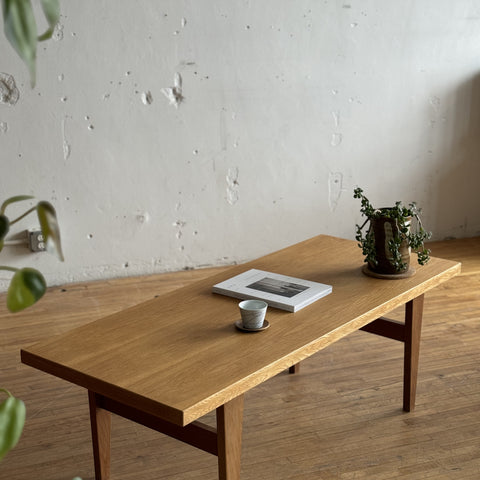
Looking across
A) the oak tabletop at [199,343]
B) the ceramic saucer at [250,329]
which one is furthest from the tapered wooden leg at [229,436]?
the ceramic saucer at [250,329]

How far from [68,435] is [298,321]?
0.97 m

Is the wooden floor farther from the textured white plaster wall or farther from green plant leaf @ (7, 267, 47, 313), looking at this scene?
green plant leaf @ (7, 267, 47, 313)

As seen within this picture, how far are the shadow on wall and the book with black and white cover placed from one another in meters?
2.62

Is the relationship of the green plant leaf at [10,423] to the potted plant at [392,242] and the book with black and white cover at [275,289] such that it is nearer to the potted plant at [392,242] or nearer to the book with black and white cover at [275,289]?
the book with black and white cover at [275,289]

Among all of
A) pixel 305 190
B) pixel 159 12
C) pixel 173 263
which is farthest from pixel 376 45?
pixel 173 263

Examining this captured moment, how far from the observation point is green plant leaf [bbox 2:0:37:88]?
2.15ft

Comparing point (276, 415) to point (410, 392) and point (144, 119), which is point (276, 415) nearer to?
point (410, 392)

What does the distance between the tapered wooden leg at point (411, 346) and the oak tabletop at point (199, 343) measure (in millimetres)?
123

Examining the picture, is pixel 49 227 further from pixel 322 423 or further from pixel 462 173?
pixel 462 173

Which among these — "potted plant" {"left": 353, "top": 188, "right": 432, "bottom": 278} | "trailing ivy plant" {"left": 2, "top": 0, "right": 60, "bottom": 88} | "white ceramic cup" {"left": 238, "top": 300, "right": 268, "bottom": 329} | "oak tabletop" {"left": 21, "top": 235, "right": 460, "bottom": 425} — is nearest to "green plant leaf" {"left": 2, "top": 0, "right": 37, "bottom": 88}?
"trailing ivy plant" {"left": 2, "top": 0, "right": 60, "bottom": 88}

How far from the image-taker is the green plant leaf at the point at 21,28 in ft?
2.15

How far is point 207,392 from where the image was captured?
5.39 ft

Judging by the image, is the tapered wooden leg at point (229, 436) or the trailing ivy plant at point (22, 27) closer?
the trailing ivy plant at point (22, 27)

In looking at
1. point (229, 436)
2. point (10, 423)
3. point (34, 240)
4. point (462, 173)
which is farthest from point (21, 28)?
point (462, 173)
